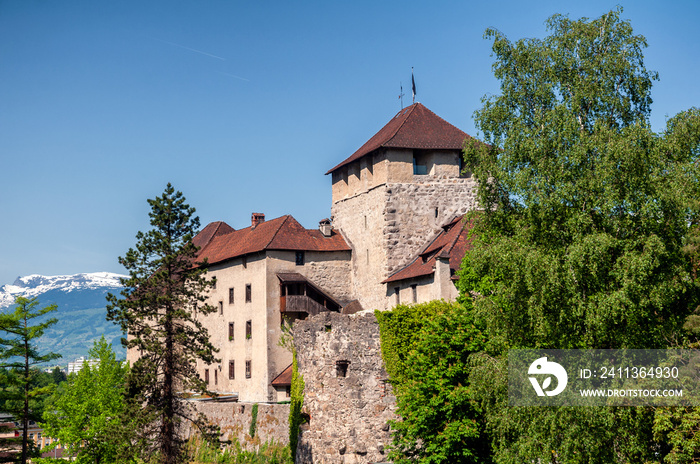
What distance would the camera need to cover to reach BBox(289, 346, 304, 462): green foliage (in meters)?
32.4

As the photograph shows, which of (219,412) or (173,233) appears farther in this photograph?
(219,412)

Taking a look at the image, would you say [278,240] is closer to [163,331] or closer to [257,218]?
[257,218]

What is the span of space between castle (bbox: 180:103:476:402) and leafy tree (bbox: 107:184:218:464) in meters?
10.9

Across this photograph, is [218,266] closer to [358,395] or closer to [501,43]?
[358,395]

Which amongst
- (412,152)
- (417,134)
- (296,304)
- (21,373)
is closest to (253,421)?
(296,304)

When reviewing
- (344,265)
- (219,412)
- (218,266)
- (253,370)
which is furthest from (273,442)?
(218,266)

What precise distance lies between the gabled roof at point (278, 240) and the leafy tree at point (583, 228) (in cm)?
2500

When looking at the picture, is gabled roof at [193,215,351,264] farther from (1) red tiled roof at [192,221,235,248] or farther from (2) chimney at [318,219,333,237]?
(1) red tiled roof at [192,221,235,248]

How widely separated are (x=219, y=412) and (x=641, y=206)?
30.0 metres

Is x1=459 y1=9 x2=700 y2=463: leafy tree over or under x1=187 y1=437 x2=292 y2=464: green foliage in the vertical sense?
over

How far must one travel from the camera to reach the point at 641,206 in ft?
68.6

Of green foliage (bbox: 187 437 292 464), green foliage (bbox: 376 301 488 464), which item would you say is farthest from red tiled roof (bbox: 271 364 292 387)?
green foliage (bbox: 376 301 488 464)

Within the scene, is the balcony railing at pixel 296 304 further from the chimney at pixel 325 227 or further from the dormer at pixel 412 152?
the dormer at pixel 412 152

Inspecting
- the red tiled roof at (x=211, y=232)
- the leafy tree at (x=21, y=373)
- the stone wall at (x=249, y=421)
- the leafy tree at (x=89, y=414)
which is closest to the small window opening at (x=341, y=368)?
the stone wall at (x=249, y=421)
